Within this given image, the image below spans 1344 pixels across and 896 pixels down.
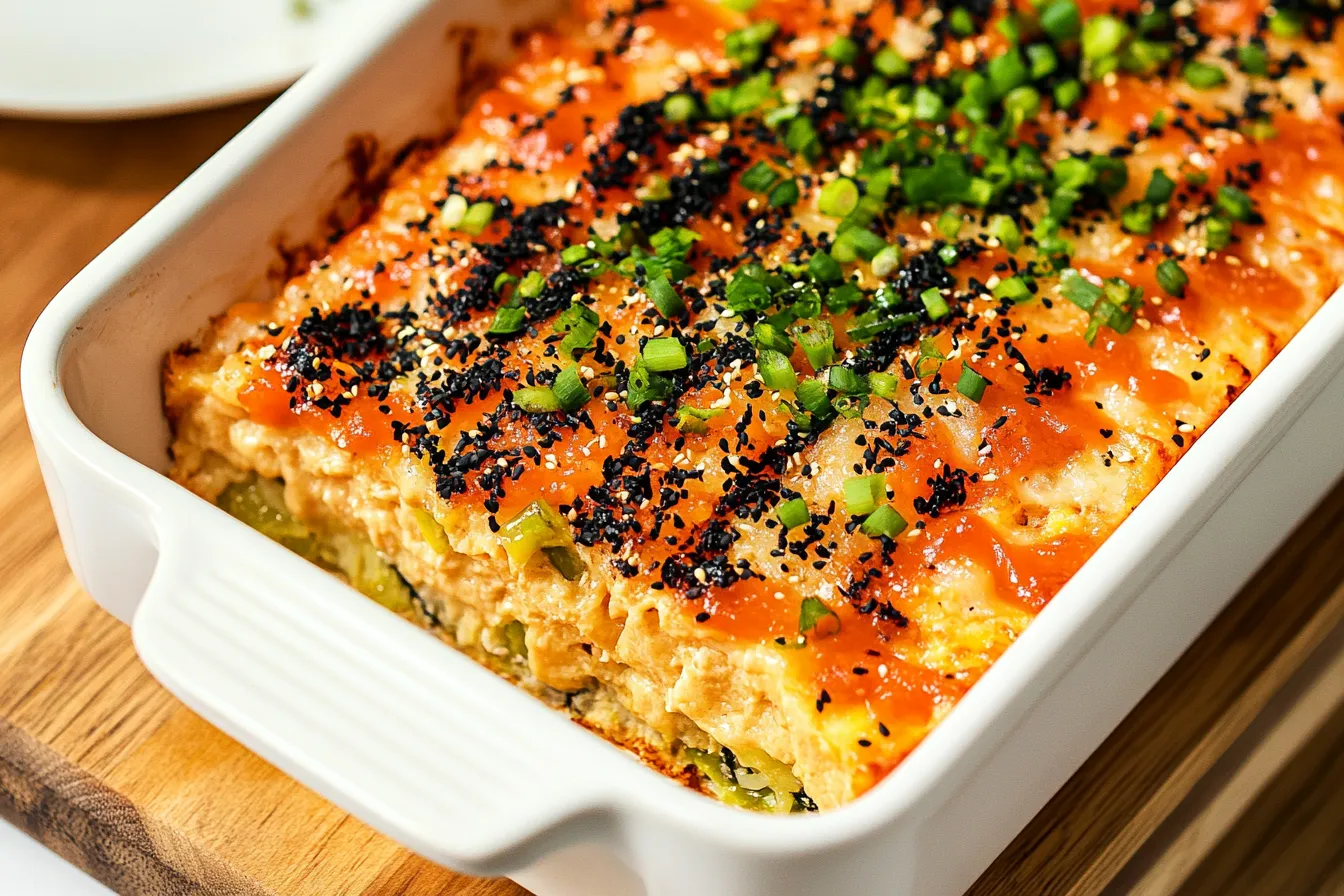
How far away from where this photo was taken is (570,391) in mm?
2635

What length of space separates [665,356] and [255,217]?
0.83m

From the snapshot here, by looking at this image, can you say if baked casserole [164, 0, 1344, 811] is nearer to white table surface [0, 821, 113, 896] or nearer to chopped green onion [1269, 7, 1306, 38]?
chopped green onion [1269, 7, 1306, 38]

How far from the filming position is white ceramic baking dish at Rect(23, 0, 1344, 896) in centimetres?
207

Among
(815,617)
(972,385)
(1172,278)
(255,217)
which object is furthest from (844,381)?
(255,217)

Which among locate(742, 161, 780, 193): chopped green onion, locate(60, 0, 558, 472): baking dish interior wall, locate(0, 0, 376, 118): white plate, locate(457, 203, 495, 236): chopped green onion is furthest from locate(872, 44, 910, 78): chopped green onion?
locate(0, 0, 376, 118): white plate

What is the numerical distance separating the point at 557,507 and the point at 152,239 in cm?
84

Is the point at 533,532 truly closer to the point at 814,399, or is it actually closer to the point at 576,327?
the point at 576,327

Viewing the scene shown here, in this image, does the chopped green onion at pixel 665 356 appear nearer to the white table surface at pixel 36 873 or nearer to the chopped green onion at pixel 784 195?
the chopped green onion at pixel 784 195

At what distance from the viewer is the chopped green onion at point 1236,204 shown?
2953 mm

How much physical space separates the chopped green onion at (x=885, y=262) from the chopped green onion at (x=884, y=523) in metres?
0.56

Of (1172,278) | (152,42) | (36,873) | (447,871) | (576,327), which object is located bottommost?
(36,873)

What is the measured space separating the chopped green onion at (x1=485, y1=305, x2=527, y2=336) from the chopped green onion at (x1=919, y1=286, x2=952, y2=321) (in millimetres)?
702

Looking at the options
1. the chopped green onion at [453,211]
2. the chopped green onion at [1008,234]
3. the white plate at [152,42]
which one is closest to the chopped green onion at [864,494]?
the chopped green onion at [1008,234]

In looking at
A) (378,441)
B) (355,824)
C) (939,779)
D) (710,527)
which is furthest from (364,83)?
(939,779)
